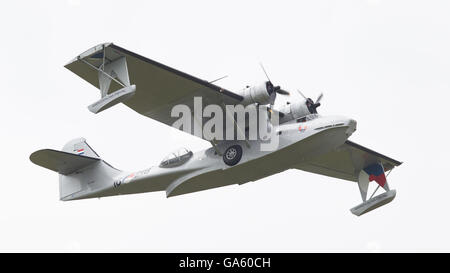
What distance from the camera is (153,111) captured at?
22.2m

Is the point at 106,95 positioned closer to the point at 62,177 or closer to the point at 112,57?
the point at 112,57

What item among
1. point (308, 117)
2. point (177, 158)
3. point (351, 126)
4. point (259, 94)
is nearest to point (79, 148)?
point (177, 158)

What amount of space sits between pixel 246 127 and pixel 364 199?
6313 mm

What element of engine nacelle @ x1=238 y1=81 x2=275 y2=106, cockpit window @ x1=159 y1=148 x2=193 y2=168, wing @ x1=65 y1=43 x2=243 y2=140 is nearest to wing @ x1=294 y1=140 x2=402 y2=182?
cockpit window @ x1=159 y1=148 x2=193 y2=168

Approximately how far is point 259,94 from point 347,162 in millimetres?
6603

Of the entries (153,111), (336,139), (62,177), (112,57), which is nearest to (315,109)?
(336,139)

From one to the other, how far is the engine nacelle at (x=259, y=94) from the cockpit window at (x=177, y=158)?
2.78m

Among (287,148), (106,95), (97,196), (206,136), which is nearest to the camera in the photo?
(106,95)

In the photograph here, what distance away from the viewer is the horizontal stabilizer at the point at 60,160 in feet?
78.1

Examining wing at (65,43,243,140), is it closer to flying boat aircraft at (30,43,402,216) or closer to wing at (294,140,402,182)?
Result: flying boat aircraft at (30,43,402,216)

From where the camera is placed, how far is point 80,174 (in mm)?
25547

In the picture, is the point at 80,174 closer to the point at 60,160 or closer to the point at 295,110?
the point at 60,160

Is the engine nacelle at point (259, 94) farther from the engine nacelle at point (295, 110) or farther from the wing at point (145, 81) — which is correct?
the engine nacelle at point (295, 110)

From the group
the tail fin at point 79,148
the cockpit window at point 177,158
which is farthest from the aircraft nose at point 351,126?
the tail fin at point 79,148
